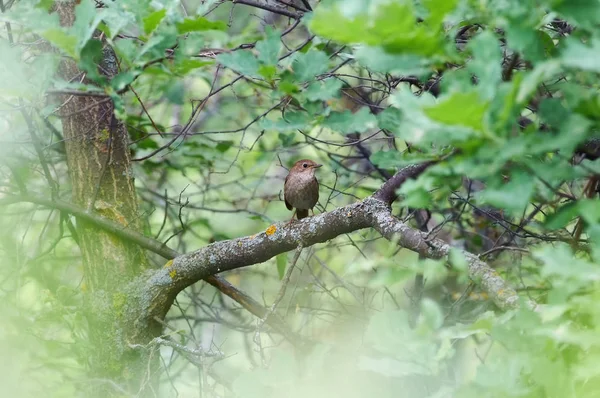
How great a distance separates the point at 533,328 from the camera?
144 centimetres

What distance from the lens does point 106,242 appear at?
12.1 feet

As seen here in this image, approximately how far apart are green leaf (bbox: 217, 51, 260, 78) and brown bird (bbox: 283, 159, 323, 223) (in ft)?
10.0

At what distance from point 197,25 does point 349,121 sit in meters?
0.51

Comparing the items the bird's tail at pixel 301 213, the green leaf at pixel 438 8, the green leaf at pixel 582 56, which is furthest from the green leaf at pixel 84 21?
the bird's tail at pixel 301 213

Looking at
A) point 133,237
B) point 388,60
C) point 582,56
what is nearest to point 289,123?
point 388,60

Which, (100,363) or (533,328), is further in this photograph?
(100,363)

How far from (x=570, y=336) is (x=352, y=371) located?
0.89 meters

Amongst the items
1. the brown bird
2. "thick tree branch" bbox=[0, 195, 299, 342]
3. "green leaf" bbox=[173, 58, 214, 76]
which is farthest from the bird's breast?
"green leaf" bbox=[173, 58, 214, 76]

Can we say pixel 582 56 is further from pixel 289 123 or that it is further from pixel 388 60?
pixel 289 123

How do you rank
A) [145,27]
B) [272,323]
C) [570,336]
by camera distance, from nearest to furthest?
1. [570,336]
2. [145,27]
3. [272,323]

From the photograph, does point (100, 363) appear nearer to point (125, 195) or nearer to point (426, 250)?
point (125, 195)

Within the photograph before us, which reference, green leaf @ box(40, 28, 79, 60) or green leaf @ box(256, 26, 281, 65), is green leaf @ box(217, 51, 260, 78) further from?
green leaf @ box(40, 28, 79, 60)

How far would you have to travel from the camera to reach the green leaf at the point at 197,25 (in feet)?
6.30

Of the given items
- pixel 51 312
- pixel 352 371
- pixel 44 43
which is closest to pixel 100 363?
pixel 51 312
